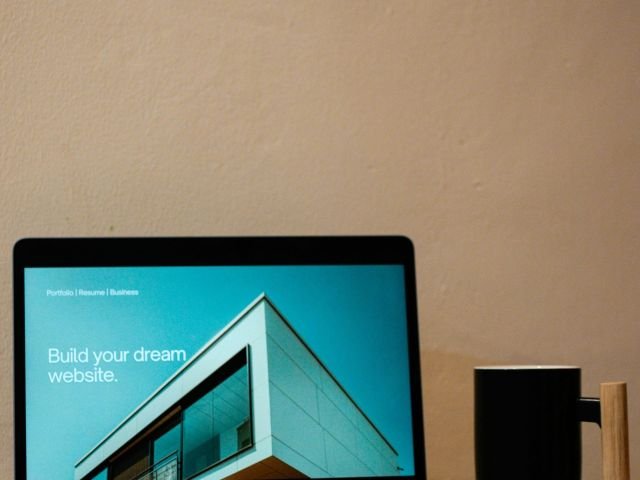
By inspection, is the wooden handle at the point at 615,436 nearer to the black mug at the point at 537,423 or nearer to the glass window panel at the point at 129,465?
the black mug at the point at 537,423

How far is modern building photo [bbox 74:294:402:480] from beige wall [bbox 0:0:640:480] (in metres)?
0.18

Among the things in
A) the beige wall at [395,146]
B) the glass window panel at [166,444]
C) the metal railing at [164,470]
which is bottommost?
the metal railing at [164,470]

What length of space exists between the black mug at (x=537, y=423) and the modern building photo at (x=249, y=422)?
0.33 feet

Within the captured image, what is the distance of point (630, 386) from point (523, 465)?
285 mm

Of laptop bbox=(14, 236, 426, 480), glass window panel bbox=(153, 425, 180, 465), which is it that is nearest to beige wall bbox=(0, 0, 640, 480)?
laptop bbox=(14, 236, 426, 480)

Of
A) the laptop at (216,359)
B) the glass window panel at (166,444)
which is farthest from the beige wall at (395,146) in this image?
the glass window panel at (166,444)

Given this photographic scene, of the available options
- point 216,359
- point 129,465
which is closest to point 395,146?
point 216,359

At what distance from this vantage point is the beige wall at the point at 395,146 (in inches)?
34.3

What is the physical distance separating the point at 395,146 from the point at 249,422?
37cm

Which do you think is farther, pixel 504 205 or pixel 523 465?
pixel 504 205

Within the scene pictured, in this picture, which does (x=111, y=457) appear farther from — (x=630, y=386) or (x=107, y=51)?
(x=630, y=386)

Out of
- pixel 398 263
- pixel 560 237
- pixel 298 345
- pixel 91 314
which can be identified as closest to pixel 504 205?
pixel 560 237

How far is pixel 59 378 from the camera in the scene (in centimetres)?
72

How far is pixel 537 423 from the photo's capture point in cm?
70
